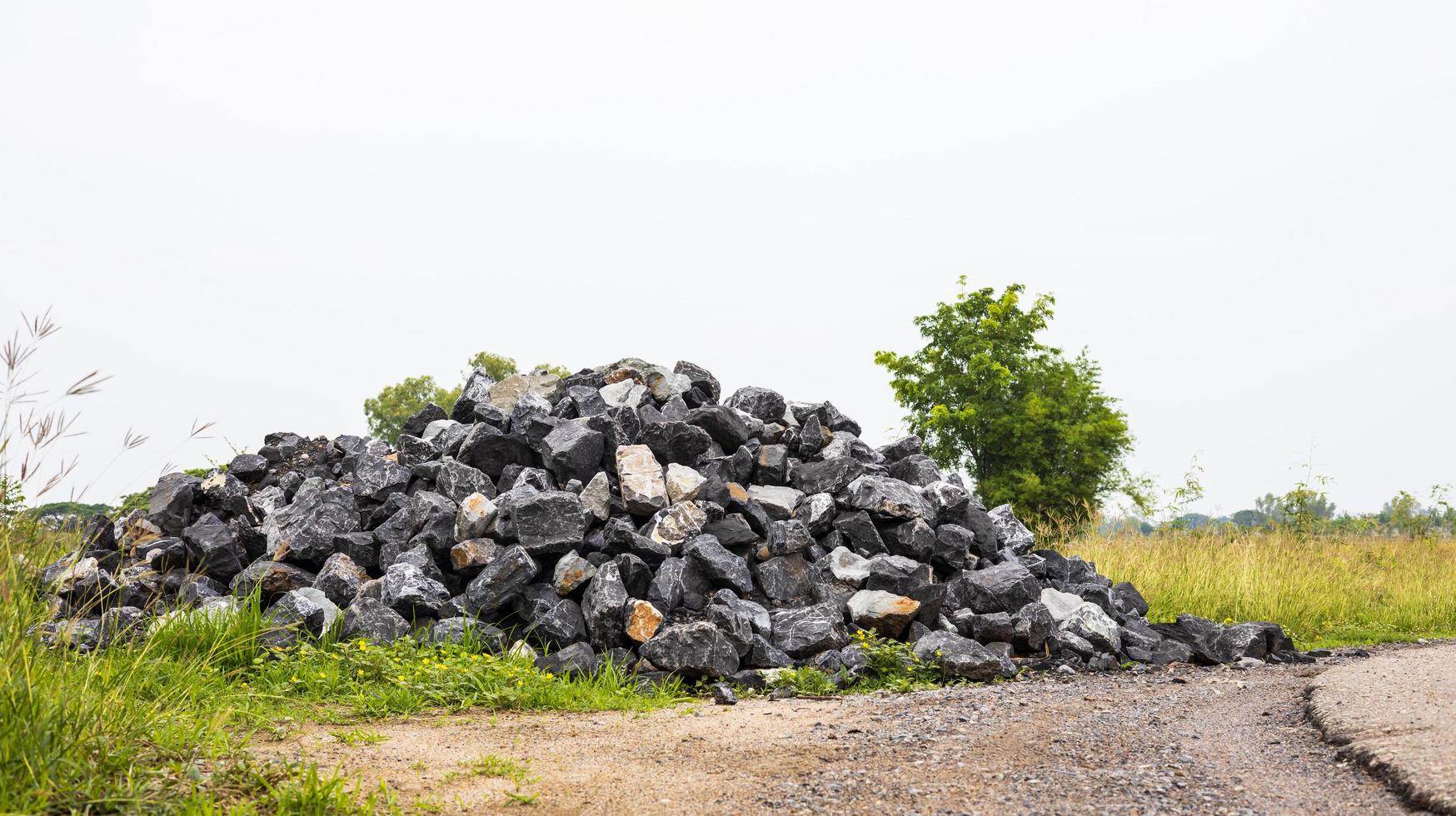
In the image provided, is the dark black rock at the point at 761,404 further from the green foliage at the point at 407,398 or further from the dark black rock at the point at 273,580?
the green foliage at the point at 407,398

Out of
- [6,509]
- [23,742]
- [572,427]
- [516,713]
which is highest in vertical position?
[572,427]

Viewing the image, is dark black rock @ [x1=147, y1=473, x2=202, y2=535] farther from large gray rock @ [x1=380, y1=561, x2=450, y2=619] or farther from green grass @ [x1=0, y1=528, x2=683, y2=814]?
green grass @ [x1=0, y1=528, x2=683, y2=814]

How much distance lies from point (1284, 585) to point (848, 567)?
24.0 ft

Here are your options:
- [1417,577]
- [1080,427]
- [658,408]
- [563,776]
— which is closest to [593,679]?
[563,776]

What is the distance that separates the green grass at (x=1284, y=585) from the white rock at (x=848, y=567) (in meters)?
5.03

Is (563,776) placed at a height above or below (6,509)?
below

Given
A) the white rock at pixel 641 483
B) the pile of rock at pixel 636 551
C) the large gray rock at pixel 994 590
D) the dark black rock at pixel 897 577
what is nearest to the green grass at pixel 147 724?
the pile of rock at pixel 636 551

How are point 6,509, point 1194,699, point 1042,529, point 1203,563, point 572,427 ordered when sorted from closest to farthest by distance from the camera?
1. point 6,509
2. point 1194,699
3. point 572,427
4. point 1203,563
5. point 1042,529

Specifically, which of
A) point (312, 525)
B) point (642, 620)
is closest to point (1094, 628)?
point (642, 620)

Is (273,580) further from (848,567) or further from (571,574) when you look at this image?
(848,567)

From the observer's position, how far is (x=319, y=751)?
5.16 m

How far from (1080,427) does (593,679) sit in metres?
→ 19.3

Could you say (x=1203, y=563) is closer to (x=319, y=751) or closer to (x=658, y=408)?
(x=658, y=408)

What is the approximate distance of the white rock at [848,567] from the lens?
921cm
